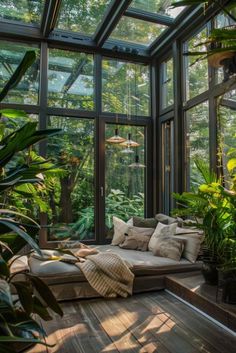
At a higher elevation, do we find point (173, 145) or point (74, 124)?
point (74, 124)

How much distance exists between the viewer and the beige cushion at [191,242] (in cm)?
366

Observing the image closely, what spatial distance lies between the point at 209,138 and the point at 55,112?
246cm

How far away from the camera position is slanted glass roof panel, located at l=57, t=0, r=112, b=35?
392 centimetres

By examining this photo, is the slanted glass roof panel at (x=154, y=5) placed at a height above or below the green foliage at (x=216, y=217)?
above

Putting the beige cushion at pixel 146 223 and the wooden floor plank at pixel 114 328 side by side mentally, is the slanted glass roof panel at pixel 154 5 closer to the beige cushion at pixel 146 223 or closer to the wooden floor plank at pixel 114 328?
the beige cushion at pixel 146 223

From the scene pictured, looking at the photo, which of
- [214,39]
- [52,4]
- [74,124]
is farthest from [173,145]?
[214,39]

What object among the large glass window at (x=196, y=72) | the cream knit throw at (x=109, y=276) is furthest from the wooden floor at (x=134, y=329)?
the large glass window at (x=196, y=72)

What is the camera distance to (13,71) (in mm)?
4492

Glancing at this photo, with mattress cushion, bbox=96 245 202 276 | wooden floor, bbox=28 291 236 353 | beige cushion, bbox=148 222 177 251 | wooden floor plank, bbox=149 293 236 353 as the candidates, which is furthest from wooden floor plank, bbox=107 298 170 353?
beige cushion, bbox=148 222 177 251

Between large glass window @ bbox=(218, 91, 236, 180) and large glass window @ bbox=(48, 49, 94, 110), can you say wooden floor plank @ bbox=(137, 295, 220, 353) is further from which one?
large glass window @ bbox=(48, 49, 94, 110)

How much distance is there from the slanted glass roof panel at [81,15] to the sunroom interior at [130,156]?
2cm

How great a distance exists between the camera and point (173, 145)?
482 centimetres

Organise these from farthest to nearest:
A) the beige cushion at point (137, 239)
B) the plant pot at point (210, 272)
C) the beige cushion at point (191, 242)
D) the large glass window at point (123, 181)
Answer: the large glass window at point (123, 181) < the beige cushion at point (137, 239) < the beige cushion at point (191, 242) < the plant pot at point (210, 272)

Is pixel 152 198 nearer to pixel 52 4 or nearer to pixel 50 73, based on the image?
pixel 50 73
